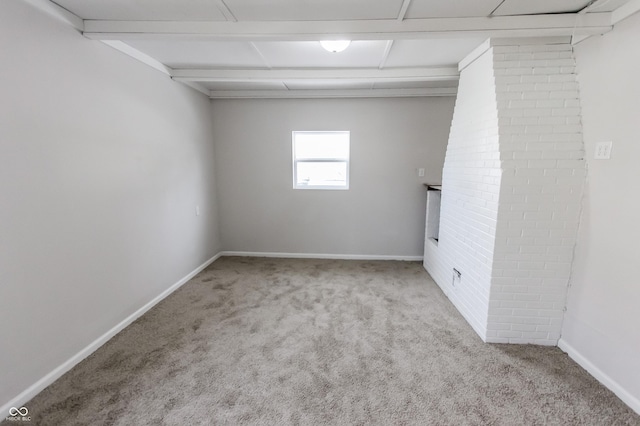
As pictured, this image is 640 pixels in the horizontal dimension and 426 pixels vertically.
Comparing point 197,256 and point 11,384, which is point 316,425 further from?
point 197,256

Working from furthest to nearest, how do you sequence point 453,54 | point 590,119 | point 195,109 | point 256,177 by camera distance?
point 256,177
point 195,109
point 453,54
point 590,119

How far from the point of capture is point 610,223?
1.77 m

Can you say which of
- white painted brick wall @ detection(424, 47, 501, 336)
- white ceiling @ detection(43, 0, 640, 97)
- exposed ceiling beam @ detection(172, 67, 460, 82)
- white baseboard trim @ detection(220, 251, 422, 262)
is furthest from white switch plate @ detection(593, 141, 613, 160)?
white baseboard trim @ detection(220, 251, 422, 262)

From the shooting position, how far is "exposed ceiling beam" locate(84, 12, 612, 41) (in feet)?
6.25

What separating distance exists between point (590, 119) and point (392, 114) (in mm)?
2209

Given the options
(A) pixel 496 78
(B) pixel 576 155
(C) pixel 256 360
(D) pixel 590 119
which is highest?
(A) pixel 496 78

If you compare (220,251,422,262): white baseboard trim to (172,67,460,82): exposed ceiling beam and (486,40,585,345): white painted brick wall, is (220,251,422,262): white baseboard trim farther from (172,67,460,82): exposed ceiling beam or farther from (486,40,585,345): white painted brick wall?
(172,67,460,82): exposed ceiling beam

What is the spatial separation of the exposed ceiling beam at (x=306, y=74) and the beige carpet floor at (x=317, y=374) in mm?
2353

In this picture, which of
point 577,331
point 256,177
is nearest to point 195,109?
point 256,177

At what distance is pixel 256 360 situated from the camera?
2.01 meters

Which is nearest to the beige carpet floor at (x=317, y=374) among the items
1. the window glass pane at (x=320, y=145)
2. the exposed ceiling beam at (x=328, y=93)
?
the window glass pane at (x=320, y=145)

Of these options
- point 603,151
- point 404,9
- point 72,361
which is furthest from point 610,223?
point 72,361

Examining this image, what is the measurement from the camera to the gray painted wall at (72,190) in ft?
5.14

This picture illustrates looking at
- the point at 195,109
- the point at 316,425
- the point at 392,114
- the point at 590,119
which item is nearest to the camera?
the point at 316,425
